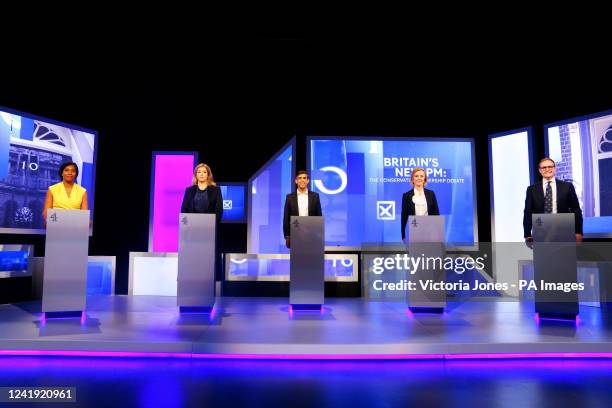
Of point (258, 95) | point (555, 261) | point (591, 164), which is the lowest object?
point (555, 261)

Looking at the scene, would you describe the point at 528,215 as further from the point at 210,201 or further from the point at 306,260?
the point at 210,201

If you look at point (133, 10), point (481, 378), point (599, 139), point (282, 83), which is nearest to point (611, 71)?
point (599, 139)

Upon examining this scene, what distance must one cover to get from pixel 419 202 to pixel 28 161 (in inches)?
184

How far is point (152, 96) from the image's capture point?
20.6ft

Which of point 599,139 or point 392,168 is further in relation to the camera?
point 392,168

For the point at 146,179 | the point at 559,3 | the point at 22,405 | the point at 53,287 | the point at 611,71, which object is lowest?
the point at 22,405

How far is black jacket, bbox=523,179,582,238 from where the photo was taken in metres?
3.76

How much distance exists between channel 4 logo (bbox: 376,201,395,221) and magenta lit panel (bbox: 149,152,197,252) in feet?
9.19

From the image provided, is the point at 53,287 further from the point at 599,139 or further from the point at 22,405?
the point at 599,139

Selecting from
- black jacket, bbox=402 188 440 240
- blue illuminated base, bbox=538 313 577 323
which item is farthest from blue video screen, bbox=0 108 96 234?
blue illuminated base, bbox=538 313 577 323

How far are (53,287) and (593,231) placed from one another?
19.0 ft

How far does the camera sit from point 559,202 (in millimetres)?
3781

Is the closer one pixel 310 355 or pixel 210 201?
pixel 310 355

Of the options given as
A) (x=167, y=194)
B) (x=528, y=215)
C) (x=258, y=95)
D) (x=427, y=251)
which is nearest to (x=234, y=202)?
(x=167, y=194)
